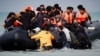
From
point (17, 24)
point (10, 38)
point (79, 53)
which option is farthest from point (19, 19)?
point (79, 53)

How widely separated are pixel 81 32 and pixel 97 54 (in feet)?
3.12

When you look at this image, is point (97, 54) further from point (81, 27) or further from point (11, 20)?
point (11, 20)

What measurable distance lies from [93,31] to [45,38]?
5.81 feet

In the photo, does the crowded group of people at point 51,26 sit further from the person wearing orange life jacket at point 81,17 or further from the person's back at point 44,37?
the person wearing orange life jacket at point 81,17

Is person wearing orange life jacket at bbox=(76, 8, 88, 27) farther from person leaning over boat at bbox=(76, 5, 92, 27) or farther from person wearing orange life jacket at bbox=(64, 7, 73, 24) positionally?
person wearing orange life jacket at bbox=(64, 7, 73, 24)

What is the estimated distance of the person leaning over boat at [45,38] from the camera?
11492mm

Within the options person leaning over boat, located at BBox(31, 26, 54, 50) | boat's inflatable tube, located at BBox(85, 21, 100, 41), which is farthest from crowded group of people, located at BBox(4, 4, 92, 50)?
boat's inflatable tube, located at BBox(85, 21, 100, 41)

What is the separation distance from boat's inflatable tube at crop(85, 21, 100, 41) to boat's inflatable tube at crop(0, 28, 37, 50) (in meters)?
1.76

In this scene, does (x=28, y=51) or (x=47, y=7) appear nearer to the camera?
(x=28, y=51)

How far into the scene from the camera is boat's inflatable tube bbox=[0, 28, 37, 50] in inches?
447

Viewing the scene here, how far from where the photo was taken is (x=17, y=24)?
39.5 feet

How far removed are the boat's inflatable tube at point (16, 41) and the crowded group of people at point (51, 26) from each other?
0.57ft

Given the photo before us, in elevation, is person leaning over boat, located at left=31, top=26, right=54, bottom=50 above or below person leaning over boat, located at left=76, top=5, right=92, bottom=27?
below

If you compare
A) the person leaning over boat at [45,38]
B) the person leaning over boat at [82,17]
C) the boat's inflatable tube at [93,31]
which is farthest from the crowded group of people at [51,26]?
the boat's inflatable tube at [93,31]
